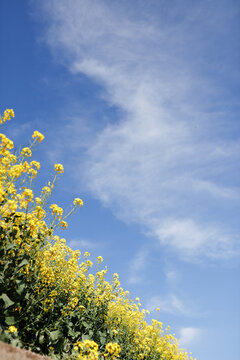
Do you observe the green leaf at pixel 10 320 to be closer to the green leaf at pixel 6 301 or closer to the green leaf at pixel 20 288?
the green leaf at pixel 6 301

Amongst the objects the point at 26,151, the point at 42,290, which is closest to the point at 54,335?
the point at 42,290

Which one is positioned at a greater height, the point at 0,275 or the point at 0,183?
the point at 0,183

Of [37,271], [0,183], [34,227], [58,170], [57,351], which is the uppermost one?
[58,170]

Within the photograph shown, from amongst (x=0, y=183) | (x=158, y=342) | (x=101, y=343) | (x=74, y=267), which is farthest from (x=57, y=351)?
(x=158, y=342)

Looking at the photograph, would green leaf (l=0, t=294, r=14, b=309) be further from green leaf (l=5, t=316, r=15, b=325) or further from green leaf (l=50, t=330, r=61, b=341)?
green leaf (l=50, t=330, r=61, b=341)

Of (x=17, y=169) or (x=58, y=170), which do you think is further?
(x=58, y=170)

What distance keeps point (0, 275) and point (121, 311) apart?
4749 mm

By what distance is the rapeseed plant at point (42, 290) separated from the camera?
4.73 metres

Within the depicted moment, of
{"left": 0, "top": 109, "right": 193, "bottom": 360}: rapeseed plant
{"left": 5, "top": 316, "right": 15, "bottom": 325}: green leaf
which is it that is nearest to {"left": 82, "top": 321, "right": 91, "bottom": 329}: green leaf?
{"left": 0, "top": 109, "right": 193, "bottom": 360}: rapeseed plant

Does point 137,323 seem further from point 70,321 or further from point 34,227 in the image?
point 34,227

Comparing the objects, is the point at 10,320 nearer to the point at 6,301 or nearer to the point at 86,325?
the point at 6,301

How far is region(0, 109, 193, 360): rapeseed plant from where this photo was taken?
4.73 metres

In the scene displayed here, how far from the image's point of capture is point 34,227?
16.7ft

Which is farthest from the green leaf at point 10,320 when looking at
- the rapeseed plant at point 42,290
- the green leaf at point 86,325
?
the green leaf at point 86,325
